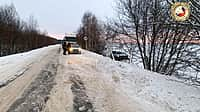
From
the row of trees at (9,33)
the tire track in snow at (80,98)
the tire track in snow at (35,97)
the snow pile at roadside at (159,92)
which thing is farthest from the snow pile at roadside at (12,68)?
the row of trees at (9,33)

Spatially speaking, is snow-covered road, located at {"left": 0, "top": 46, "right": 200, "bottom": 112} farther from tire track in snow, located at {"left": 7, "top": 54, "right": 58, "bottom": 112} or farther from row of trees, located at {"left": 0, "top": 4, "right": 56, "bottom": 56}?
row of trees, located at {"left": 0, "top": 4, "right": 56, "bottom": 56}

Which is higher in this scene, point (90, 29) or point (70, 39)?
point (90, 29)

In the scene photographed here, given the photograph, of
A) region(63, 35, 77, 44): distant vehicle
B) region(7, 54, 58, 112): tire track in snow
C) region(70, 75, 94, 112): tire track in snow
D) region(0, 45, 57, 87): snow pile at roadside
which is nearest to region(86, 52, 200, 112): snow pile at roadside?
region(70, 75, 94, 112): tire track in snow

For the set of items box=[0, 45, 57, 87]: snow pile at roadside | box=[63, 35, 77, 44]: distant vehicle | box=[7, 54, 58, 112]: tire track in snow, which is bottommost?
box=[0, 45, 57, 87]: snow pile at roadside

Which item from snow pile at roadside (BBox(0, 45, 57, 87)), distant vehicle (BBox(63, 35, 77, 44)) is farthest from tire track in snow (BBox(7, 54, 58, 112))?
distant vehicle (BBox(63, 35, 77, 44))

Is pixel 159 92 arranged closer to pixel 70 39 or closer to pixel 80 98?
pixel 80 98

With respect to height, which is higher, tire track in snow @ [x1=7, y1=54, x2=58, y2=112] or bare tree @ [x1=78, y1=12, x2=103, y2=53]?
bare tree @ [x1=78, y1=12, x2=103, y2=53]

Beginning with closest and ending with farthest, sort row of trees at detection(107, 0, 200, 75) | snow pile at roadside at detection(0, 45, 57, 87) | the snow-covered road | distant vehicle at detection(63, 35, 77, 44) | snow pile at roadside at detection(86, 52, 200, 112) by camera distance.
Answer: the snow-covered road
snow pile at roadside at detection(86, 52, 200, 112)
snow pile at roadside at detection(0, 45, 57, 87)
row of trees at detection(107, 0, 200, 75)
distant vehicle at detection(63, 35, 77, 44)

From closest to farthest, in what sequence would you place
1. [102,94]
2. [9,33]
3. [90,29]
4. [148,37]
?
[102,94] → [148,37] → [9,33] → [90,29]

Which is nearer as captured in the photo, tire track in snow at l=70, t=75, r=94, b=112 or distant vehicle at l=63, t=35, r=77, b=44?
tire track in snow at l=70, t=75, r=94, b=112

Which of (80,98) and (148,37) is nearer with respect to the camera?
(80,98)

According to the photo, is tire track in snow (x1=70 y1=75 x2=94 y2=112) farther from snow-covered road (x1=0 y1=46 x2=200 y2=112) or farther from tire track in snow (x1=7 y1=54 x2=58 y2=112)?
tire track in snow (x1=7 y1=54 x2=58 y2=112)

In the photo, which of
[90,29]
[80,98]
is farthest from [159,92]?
[90,29]

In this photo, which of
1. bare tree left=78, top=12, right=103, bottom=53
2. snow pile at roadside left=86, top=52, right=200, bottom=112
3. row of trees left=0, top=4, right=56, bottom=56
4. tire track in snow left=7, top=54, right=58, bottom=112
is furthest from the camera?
bare tree left=78, top=12, right=103, bottom=53
